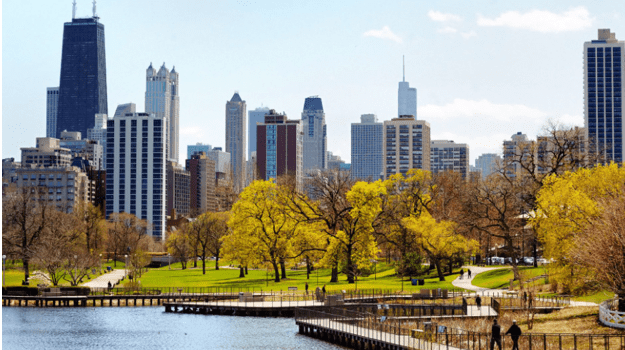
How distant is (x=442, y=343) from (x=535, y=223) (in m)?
26.9

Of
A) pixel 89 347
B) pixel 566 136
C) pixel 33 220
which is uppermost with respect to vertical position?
pixel 566 136

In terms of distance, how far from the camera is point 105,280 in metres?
113

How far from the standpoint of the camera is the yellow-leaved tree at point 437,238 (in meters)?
91.1

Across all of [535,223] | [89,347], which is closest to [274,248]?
[535,223]

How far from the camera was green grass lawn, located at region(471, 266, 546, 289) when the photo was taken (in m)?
83.1

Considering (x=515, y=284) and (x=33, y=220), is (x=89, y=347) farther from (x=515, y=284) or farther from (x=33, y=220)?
(x=33, y=220)

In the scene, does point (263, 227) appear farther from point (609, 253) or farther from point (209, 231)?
point (609, 253)

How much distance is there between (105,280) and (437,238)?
47.2 meters

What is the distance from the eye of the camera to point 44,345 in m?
56.5

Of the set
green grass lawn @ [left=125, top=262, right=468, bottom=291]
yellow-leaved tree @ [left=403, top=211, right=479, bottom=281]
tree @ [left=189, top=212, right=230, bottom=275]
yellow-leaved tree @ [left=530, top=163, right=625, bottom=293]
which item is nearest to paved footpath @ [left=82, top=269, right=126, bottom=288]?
green grass lawn @ [left=125, top=262, right=468, bottom=291]

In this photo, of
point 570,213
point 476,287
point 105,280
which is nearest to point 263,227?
point 476,287

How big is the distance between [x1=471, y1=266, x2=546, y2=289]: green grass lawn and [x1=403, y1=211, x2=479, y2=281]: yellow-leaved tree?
156 inches

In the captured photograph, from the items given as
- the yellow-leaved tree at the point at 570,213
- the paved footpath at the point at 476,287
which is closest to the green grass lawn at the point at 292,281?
the paved footpath at the point at 476,287

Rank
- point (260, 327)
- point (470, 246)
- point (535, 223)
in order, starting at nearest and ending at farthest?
point (260, 327), point (535, 223), point (470, 246)
